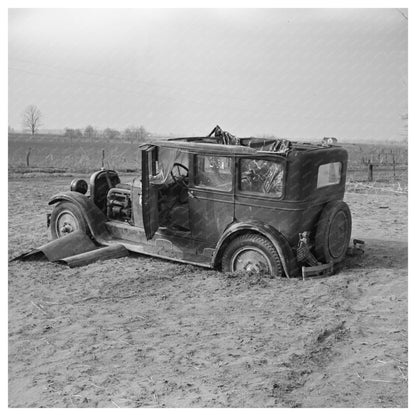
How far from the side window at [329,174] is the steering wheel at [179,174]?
1.96 meters

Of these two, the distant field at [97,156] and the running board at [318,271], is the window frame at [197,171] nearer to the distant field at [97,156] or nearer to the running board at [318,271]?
the running board at [318,271]

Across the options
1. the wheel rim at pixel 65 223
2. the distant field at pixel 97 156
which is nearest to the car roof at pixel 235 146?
the wheel rim at pixel 65 223

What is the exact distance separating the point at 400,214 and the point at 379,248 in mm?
3454

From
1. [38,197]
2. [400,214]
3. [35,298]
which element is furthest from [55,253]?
[400,214]

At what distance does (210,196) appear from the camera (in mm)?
7660

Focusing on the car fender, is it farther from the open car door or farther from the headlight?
the headlight

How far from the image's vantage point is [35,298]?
666cm

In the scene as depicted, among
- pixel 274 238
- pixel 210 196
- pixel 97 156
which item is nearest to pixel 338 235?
pixel 274 238

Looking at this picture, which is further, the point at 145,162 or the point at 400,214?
the point at 400,214

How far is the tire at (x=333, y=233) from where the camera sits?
23.8ft

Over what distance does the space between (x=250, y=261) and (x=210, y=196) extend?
112 centimetres

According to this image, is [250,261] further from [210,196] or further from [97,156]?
[97,156]

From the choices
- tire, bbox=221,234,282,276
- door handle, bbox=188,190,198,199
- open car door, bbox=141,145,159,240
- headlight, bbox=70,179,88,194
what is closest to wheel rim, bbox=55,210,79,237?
headlight, bbox=70,179,88,194

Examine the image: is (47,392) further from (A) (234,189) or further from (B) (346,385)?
(A) (234,189)
